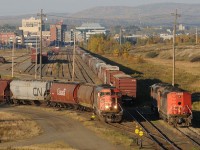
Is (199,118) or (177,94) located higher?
(177,94)

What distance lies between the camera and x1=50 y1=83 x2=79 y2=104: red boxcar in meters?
50.2

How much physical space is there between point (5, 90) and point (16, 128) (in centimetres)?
1937

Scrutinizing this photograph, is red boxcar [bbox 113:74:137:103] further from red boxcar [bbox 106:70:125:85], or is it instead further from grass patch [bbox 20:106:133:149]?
grass patch [bbox 20:106:133:149]

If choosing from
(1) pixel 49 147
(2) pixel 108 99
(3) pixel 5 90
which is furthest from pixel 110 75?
(1) pixel 49 147

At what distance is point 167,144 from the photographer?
3212 cm

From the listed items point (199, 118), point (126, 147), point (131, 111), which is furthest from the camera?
point (131, 111)

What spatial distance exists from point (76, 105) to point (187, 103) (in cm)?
1620

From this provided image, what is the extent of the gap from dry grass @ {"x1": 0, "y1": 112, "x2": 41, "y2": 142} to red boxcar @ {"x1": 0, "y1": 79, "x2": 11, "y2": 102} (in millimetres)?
10180

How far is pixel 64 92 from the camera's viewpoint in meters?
51.5

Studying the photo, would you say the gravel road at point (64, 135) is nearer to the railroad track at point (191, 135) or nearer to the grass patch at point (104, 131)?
the grass patch at point (104, 131)

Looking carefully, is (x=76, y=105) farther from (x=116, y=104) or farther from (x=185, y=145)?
(x=185, y=145)

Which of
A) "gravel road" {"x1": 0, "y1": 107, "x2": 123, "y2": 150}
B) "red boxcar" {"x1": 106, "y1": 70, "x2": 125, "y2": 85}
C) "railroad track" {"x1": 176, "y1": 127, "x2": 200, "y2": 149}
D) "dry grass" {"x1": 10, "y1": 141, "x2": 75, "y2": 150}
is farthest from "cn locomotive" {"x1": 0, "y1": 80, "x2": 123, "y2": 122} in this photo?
"dry grass" {"x1": 10, "y1": 141, "x2": 75, "y2": 150}

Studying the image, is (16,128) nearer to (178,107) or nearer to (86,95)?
(86,95)

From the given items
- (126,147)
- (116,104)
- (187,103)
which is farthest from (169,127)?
(126,147)
